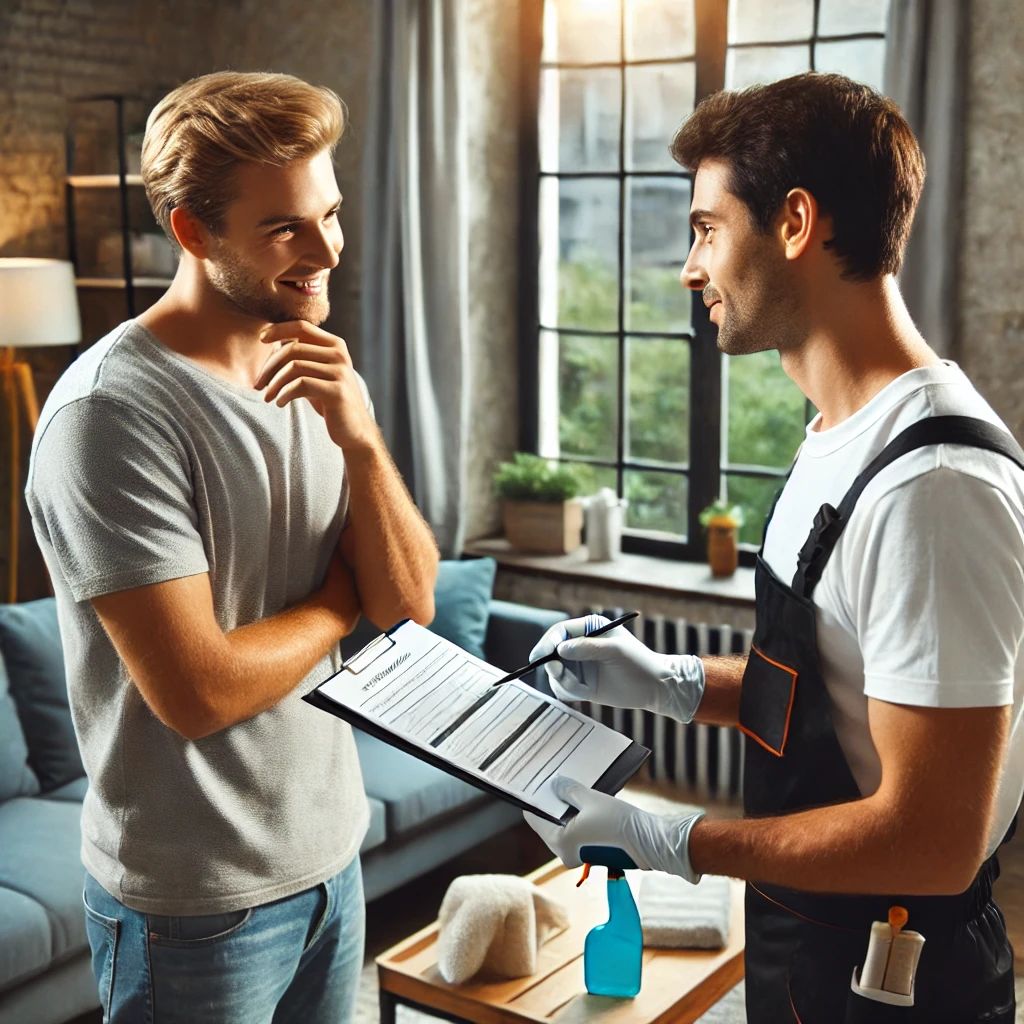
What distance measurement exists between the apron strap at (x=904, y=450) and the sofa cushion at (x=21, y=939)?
1967mm

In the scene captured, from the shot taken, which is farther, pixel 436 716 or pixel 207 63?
pixel 207 63

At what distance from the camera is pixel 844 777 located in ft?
4.58

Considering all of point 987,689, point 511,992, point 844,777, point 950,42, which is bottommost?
point 511,992

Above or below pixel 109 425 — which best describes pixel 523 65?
above

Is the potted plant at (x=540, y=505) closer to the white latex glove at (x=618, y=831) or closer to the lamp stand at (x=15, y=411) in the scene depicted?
the lamp stand at (x=15, y=411)

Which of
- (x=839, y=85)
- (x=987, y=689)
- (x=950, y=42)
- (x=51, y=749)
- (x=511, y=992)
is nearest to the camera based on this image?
(x=987, y=689)

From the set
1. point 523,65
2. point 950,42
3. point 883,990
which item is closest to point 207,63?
point 523,65

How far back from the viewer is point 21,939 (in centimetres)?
263

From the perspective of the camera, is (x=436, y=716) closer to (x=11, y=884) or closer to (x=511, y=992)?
(x=511, y=992)

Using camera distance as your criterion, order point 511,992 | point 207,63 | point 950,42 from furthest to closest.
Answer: point 207,63, point 950,42, point 511,992

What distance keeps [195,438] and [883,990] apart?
3.20 feet

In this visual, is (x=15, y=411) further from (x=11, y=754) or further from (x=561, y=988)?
(x=561, y=988)

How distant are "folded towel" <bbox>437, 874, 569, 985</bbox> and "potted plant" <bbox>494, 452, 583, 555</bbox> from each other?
221cm

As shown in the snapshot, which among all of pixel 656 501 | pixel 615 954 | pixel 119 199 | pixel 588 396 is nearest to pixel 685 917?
pixel 615 954
